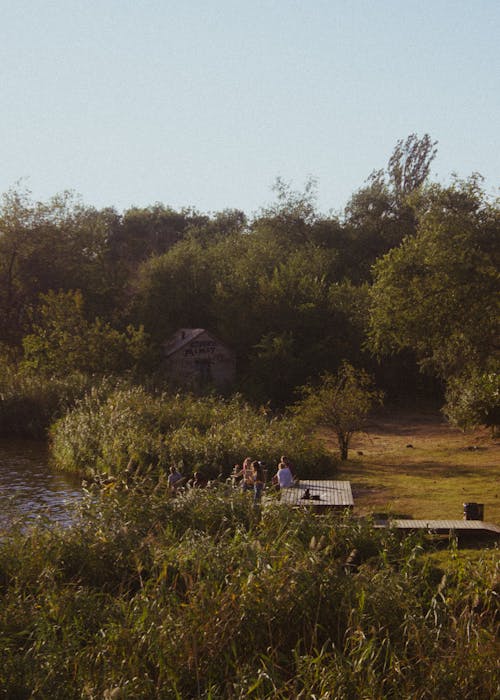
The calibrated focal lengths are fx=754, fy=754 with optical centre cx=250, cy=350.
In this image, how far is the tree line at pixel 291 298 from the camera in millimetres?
25703

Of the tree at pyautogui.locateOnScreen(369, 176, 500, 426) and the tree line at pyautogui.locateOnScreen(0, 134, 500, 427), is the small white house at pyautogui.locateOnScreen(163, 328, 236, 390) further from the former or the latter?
the tree at pyautogui.locateOnScreen(369, 176, 500, 426)

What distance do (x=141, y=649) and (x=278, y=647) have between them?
183 cm

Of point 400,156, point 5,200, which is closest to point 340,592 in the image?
point 5,200

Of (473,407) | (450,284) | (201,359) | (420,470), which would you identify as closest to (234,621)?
(420,470)

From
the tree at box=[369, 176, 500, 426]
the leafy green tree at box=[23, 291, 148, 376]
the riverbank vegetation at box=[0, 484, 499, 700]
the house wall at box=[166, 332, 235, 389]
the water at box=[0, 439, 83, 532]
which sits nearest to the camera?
the riverbank vegetation at box=[0, 484, 499, 700]

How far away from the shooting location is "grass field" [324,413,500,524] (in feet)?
61.7

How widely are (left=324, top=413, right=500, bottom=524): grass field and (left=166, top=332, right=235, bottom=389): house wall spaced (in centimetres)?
880

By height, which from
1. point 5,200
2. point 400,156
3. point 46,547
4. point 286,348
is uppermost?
point 400,156

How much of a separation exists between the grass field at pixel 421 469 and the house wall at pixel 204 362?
347 inches

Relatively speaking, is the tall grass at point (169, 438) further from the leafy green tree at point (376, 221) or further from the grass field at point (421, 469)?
the leafy green tree at point (376, 221)

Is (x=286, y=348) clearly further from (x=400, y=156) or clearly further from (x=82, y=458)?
(x=400, y=156)

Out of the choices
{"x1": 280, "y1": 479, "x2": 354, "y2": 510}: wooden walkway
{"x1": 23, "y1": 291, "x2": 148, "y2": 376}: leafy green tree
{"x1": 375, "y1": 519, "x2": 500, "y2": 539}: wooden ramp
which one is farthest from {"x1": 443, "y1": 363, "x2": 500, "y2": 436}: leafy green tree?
{"x1": 23, "y1": 291, "x2": 148, "y2": 376}: leafy green tree

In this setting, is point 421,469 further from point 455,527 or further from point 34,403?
point 34,403

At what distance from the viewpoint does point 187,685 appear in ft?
29.2
